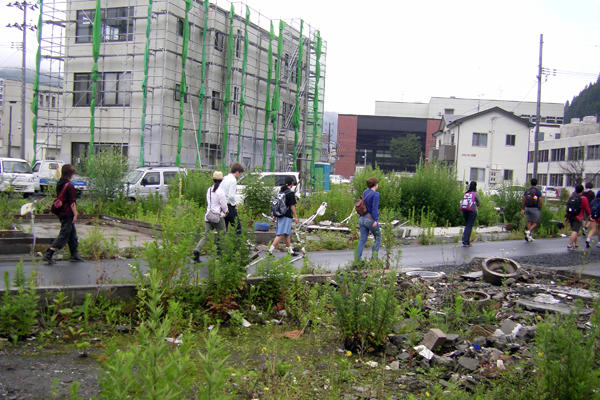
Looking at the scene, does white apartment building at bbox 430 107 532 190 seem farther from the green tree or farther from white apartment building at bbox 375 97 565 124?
white apartment building at bbox 375 97 565 124

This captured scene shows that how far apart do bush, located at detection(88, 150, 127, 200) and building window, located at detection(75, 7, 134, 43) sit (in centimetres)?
1716

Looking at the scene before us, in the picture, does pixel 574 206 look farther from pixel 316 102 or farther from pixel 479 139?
pixel 479 139

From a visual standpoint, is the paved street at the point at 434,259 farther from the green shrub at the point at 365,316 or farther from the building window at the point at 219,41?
the building window at the point at 219,41

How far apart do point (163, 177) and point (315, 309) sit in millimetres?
17855

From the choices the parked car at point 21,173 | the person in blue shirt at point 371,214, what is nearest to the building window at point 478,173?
the parked car at point 21,173

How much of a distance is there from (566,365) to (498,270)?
6432mm

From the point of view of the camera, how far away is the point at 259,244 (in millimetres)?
13719

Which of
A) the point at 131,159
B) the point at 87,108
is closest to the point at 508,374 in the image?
the point at 131,159

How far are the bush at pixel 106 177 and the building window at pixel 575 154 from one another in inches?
2208

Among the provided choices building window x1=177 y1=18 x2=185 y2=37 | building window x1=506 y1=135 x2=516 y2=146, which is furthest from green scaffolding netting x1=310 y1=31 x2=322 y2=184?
building window x1=506 y1=135 x2=516 y2=146

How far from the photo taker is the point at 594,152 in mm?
56688

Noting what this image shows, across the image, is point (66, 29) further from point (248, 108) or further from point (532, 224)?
point (532, 224)

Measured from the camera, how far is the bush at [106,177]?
16781mm

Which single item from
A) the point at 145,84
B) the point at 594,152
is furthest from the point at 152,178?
the point at 594,152
